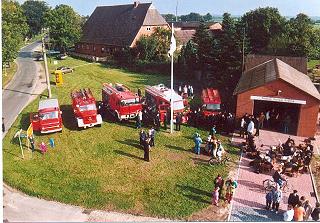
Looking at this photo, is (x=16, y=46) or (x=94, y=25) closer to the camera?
(x=16, y=46)

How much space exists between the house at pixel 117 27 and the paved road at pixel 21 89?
10.5 metres

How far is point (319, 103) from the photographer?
25609 millimetres

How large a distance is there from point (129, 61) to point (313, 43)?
24.6m

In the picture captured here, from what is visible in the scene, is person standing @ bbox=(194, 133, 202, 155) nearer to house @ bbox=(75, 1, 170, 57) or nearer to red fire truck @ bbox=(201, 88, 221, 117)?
red fire truck @ bbox=(201, 88, 221, 117)

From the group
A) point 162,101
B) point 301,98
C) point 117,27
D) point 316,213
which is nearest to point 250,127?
point 301,98

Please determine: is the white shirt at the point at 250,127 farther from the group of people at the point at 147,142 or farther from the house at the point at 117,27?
the house at the point at 117,27

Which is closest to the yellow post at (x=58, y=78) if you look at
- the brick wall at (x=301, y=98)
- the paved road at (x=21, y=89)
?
the paved road at (x=21, y=89)

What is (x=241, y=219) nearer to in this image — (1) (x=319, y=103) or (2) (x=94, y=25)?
(1) (x=319, y=103)

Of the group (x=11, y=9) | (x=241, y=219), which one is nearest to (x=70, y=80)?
(x=11, y=9)

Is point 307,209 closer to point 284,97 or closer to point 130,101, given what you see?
point 284,97

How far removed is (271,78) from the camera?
26531mm

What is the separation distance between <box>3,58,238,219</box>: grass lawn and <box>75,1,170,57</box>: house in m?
29.2

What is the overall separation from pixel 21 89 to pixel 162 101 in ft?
55.3

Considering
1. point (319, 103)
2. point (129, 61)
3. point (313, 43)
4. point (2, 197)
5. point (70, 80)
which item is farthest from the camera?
point (129, 61)
